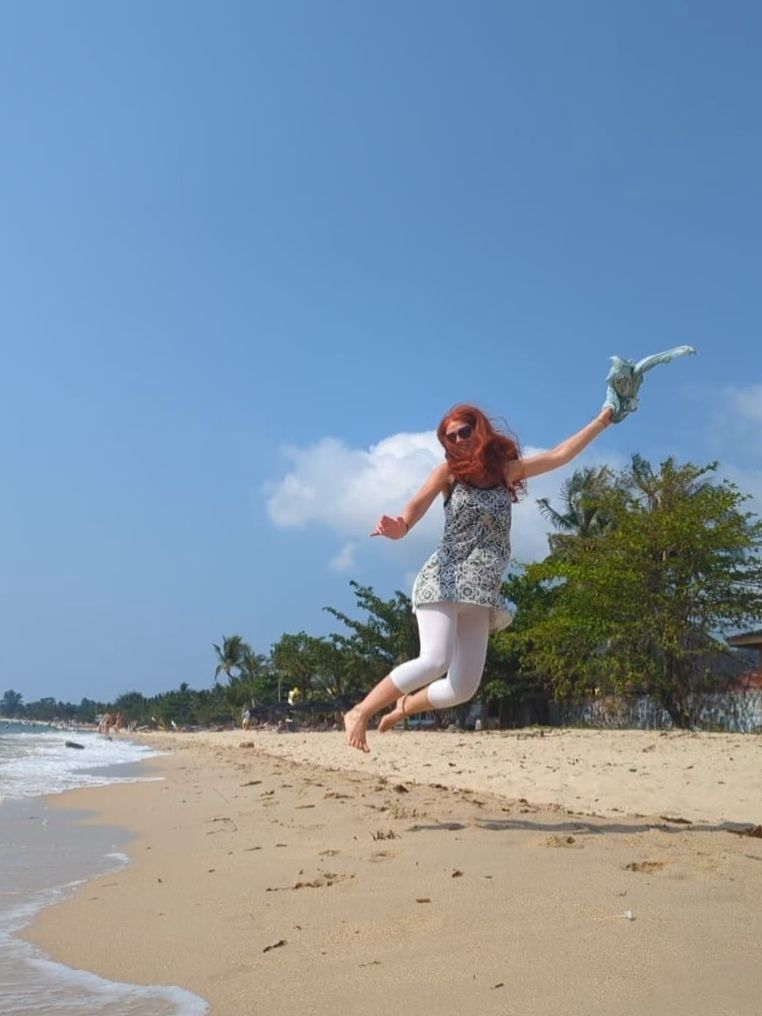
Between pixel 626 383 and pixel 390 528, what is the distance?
1566 mm

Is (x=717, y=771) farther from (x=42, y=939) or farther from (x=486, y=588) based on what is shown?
(x=42, y=939)

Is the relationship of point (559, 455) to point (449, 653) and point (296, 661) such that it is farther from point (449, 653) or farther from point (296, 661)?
point (296, 661)

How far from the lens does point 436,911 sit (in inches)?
113

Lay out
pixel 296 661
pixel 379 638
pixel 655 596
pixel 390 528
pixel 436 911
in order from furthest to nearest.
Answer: pixel 296 661, pixel 379 638, pixel 655 596, pixel 390 528, pixel 436 911

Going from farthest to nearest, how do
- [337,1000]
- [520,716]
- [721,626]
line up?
[520,716] < [721,626] < [337,1000]

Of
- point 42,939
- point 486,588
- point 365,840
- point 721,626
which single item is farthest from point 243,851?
point 721,626

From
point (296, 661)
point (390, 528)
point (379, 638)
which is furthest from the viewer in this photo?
point (296, 661)

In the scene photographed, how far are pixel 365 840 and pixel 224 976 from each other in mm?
2067

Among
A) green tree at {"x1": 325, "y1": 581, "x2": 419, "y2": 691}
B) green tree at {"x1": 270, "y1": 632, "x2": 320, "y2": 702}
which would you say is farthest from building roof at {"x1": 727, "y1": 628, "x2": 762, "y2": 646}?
green tree at {"x1": 270, "y1": 632, "x2": 320, "y2": 702}

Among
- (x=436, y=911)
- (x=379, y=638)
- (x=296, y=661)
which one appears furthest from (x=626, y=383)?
(x=296, y=661)

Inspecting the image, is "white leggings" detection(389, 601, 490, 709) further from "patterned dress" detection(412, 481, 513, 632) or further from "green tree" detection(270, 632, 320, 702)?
"green tree" detection(270, 632, 320, 702)

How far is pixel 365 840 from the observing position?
446 centimetres

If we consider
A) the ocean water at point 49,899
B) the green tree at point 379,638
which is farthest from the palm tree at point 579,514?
the ocean water at point 49,899

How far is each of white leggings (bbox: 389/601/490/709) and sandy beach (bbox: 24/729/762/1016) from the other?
719mm
